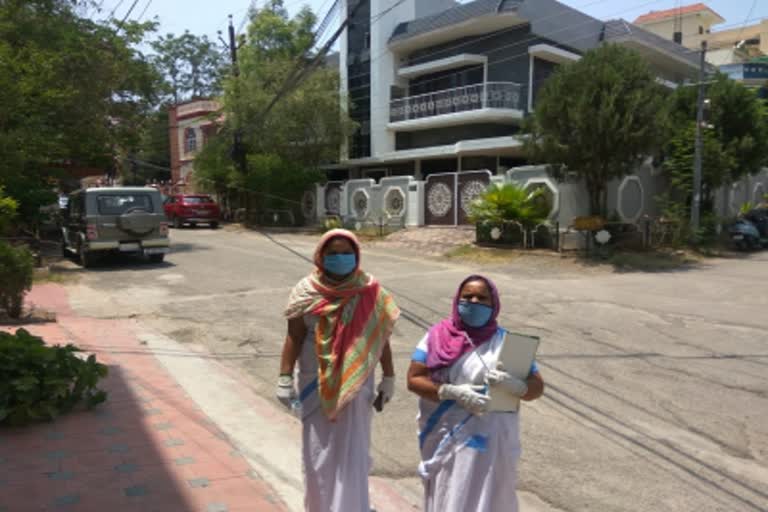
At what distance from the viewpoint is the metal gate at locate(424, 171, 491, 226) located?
1862 centimetres

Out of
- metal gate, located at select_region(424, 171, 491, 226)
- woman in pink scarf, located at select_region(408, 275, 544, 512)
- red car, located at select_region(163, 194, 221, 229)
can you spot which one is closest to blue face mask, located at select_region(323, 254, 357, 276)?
woman in pink scarf, located at select_region(408, 275, 544, 512)

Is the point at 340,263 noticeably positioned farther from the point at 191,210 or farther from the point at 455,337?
Answer: the point at 191,210

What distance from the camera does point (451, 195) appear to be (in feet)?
63.9

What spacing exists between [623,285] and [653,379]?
20.0ft

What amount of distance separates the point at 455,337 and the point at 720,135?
17669mm

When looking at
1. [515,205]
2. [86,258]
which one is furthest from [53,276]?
[515,205]

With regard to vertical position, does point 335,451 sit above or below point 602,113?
below

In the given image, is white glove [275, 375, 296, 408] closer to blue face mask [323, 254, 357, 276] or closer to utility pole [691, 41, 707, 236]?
blue face mask [323, 254, 357, 276]

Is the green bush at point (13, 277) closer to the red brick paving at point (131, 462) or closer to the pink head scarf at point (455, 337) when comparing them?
the red brick paving at point (131, 462)

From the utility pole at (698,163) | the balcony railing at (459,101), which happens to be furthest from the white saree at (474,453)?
the balcony railing at (459,101)

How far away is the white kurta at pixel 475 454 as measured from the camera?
2404mm

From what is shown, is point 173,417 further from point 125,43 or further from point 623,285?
point 125,43

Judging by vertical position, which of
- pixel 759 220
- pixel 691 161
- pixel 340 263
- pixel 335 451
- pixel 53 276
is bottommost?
pixel 53 276

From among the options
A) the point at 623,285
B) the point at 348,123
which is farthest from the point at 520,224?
the point at 348,123
